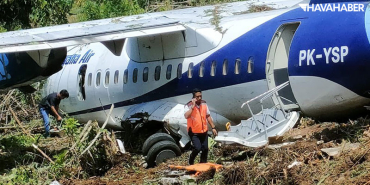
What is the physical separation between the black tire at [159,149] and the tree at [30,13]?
1097 cm

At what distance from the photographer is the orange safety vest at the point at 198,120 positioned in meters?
13.1

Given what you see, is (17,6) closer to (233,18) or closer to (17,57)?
(17,57)

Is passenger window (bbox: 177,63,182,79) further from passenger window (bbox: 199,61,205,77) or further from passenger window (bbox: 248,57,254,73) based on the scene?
passenger window (bbox: 248,57,254,73)

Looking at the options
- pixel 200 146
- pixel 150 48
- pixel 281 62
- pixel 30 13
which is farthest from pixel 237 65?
pixel 30 13

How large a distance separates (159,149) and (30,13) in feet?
38.4

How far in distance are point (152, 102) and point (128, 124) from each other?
0.86 metres

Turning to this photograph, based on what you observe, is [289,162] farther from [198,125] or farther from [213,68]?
[213,68]

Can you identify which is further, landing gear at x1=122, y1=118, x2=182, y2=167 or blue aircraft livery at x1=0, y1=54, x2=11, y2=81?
blue aircraft livery at x1=0, y1=54, x2=11, y2=81

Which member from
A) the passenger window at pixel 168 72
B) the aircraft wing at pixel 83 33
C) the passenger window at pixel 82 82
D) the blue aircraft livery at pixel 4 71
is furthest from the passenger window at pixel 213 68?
the passenger window at pixel 82 82

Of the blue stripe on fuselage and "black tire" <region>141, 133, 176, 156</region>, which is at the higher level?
the blue stripe on fuselage

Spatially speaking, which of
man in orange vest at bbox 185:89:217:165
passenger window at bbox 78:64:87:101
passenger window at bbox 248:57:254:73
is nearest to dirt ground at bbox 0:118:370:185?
man in orange vest at bbox 185:89:217:165

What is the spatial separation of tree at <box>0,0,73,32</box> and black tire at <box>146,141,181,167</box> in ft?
36.0

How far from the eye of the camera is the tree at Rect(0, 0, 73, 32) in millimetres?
23891

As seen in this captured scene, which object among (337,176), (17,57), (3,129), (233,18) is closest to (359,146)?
(337,176)
